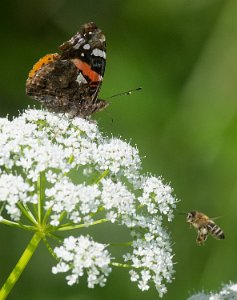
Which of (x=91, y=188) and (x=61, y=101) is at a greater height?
(x=61, y=101)

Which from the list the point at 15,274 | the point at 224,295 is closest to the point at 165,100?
the point at 224,295

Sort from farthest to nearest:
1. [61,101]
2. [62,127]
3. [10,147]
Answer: [61,101] < [62,127] < [10,147]

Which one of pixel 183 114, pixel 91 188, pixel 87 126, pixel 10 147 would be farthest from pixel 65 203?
pixel 183 114

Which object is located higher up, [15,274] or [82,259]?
[82,259]

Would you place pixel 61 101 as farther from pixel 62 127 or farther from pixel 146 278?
pixel 146 278

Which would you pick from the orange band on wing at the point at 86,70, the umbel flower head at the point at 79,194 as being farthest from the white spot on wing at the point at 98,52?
the umbel flower head at the point at 79,194

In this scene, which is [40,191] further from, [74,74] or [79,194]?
[74,74]

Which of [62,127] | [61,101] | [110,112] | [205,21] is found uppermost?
[205,21]

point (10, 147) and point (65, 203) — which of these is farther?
point (10, 147)
